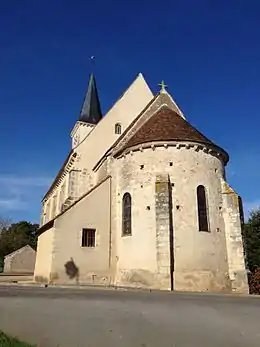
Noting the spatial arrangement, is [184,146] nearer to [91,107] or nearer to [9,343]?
[9,343]

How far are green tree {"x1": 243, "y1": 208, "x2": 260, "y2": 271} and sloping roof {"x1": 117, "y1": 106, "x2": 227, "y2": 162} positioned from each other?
6.99 m

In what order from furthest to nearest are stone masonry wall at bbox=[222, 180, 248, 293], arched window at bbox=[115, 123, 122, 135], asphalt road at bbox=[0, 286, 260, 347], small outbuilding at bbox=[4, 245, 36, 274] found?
small outbuilding at bbox=[4, 245, 36, 274] < arched window at bbox=[115, 123, 122, 135] < stone masonry wall at bbox=[222, 180, 248, 293] < asphalt road at bbox=[0, 286, 260, 347]

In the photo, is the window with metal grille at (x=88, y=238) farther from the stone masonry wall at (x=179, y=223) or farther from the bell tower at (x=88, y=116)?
the bell tower at (x=88, y=116)

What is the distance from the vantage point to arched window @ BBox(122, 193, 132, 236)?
1956cm

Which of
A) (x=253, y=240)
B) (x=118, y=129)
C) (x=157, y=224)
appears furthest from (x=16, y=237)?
(x=157, y=224)

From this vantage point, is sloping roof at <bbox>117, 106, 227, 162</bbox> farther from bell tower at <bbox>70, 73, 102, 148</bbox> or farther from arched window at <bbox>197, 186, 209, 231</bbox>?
bell tower at <bbox>70, 73, 102, 148</bbox>

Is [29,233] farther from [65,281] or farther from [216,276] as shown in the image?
[216,276]

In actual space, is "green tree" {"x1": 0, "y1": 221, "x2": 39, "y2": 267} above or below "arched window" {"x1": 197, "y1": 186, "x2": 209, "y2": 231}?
above

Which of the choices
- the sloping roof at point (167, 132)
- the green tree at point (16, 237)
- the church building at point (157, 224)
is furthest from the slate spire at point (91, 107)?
the green tree at point (16, 237)

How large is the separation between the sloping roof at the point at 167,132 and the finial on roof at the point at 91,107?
15384mm

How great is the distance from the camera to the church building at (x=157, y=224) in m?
17.5

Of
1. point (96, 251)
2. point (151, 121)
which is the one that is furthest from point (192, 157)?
point (96, 251)

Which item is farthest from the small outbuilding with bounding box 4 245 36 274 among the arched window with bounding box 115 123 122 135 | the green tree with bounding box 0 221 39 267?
the arched window with bounding box 115 123 122 135

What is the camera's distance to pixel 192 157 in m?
19.1
